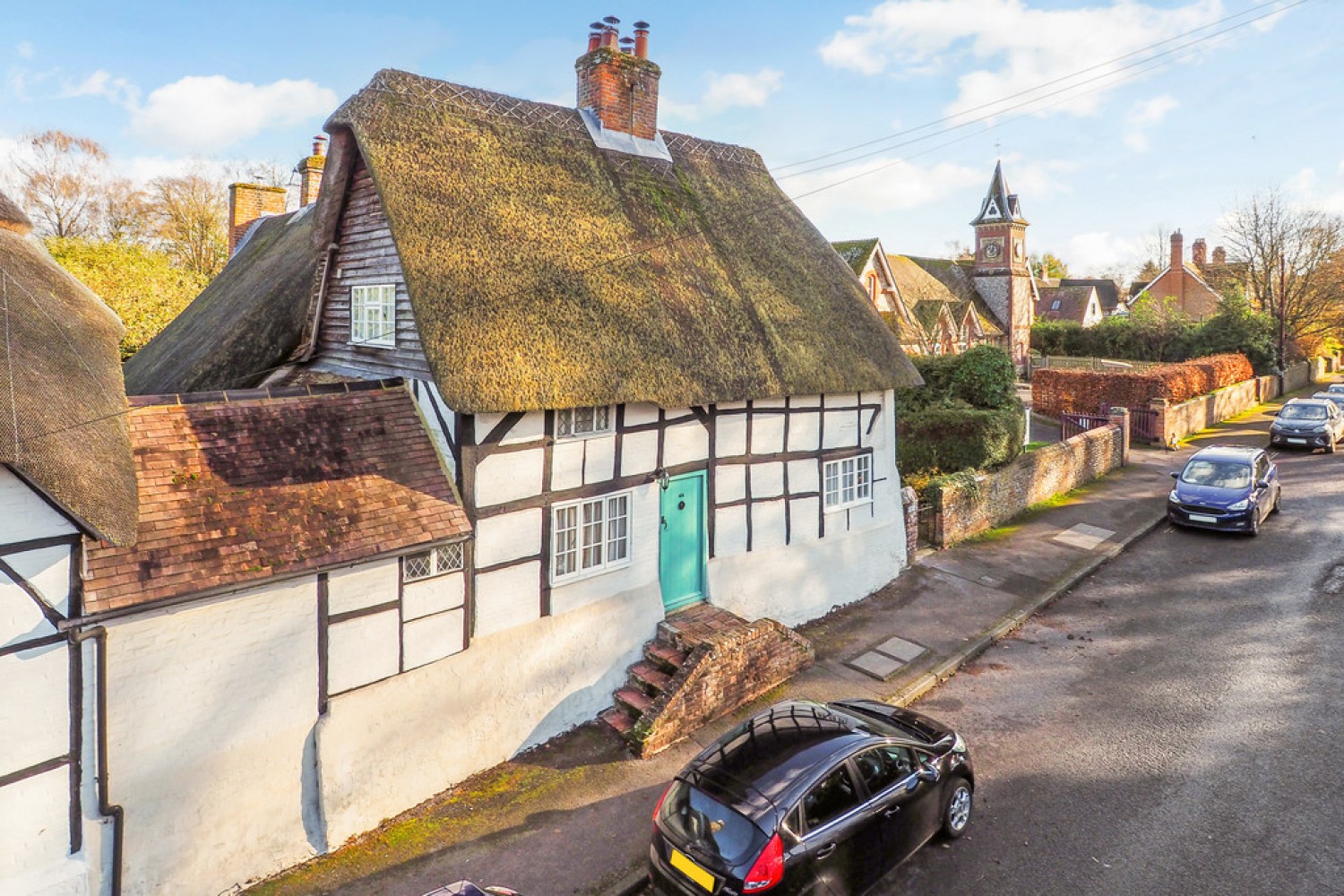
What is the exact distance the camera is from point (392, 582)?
7.97 meters

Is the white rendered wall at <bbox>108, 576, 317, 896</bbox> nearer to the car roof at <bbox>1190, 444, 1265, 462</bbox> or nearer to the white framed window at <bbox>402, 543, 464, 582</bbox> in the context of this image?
the white framed window at <bbox>402, 543, 464, 582</bbox>

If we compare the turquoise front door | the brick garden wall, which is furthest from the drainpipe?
the brick garden wall

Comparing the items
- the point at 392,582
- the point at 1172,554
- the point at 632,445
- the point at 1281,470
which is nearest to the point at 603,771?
the point at 392,582

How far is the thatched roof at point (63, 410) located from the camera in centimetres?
574

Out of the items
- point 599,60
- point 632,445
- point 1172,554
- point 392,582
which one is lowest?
point 1172,554

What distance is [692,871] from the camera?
5969 millimetres

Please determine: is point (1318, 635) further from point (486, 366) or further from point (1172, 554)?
point (486, 366)

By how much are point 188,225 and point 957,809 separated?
37.5 meters

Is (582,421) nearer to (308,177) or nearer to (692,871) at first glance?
(692,871)

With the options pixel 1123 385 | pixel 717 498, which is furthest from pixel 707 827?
pixel 1123 385

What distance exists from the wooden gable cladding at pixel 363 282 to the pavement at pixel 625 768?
4873 millimetres

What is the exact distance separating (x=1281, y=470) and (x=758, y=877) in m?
23.2

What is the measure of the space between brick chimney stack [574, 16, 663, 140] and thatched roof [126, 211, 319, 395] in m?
5.21

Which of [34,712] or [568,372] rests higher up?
[568,372]
